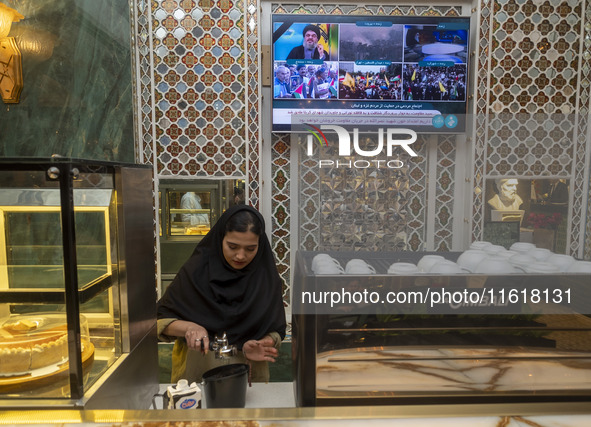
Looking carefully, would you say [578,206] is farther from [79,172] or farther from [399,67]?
[399,67]

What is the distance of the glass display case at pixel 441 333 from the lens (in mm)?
820

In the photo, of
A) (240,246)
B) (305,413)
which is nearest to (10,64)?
(240,246)

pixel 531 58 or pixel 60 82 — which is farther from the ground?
pixel 531 58

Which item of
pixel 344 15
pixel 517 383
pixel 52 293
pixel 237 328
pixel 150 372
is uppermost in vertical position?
pixel 344 15

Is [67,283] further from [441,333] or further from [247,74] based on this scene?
[247,74]

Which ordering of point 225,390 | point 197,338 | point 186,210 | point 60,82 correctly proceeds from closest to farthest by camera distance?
point 225,390, point 197,338, point 60,82, point 186,210

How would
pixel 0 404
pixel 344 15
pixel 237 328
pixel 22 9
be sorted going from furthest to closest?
pixel 344 15, pixel 22 9, pixel 237 328, pixel 0 404

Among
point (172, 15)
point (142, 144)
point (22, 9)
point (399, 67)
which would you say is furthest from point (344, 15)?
point (22, 9)

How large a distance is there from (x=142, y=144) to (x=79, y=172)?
3076mm

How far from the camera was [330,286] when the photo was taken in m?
0.83

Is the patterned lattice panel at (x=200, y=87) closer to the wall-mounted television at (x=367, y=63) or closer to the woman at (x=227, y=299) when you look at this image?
the wall-mounted television at (x=367, y=63)

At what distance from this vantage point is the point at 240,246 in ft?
5.75

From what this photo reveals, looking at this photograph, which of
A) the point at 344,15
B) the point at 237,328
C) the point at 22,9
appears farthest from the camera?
the point at 344,15

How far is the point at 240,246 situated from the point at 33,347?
983 mm
